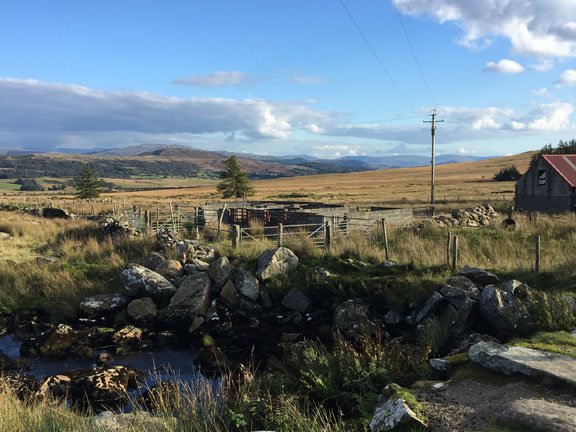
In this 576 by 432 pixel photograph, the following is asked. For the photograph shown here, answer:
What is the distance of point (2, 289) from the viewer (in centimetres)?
1625

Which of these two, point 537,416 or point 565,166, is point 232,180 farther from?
point 537,416

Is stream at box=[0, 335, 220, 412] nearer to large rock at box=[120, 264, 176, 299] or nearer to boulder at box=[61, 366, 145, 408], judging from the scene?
boulder at box=[61, 366, 145, 408]

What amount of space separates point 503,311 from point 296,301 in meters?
6.08

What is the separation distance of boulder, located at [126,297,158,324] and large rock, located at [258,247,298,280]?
3.68 metres

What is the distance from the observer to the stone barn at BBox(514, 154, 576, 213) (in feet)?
101

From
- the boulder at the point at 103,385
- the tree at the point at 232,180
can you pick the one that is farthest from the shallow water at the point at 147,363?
the tree at the point at 232,180

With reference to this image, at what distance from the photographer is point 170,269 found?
54.3 ft

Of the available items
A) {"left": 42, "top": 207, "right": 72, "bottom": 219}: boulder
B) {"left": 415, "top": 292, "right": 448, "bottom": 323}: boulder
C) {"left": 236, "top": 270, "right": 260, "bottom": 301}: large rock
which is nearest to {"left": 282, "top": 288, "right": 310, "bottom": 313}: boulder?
{"left": 236, "top": 270, "right": 260, "bottom": 301}: large rock

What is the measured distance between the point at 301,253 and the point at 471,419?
1146cm

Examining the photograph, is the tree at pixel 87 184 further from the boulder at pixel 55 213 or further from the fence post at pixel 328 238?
the fence post at pixel 328 238

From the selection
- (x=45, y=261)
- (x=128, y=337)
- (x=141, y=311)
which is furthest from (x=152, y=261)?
(x=45, y=261)

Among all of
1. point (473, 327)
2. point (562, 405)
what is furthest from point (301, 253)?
point (562, 405)

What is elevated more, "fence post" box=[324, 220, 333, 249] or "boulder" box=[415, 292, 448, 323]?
"fence post" box=[324, 220, 333, 249]

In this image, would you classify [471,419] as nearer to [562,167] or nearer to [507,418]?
[507,418]
